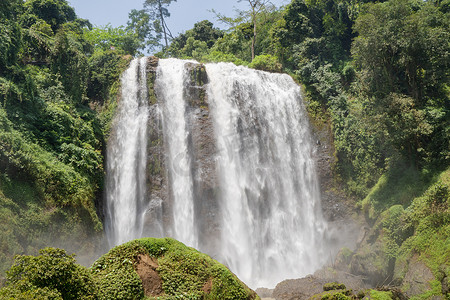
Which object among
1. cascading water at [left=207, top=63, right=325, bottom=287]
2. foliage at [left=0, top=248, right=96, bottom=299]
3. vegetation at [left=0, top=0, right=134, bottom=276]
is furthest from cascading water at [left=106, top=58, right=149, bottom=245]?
foliage at [left=0, top=248, right=96, bottom=299]

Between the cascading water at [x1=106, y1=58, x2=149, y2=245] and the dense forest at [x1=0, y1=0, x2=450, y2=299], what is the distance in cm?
70

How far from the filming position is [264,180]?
20094mm

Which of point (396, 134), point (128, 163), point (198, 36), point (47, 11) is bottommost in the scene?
point (396, 134)

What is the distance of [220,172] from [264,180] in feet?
8.86

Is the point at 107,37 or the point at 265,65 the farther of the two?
the point at 107,37

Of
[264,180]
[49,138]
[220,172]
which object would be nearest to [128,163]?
[49,138]

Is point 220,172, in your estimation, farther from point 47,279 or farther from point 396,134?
point 47,279

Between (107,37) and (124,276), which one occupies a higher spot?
A: (107,37)

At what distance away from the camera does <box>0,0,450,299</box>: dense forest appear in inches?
537

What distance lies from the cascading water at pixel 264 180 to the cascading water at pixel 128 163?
4.34 metres

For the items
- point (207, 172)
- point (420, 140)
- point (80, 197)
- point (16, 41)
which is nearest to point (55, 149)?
point (80, 197)

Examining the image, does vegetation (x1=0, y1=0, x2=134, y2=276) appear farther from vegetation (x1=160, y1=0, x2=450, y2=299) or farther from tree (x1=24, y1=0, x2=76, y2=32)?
vegetation (x1=160, y1=0, x2=450, y2=299)

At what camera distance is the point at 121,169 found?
62.9 feet

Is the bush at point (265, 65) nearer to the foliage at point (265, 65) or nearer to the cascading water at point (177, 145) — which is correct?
the foliage at point (265, 65)
